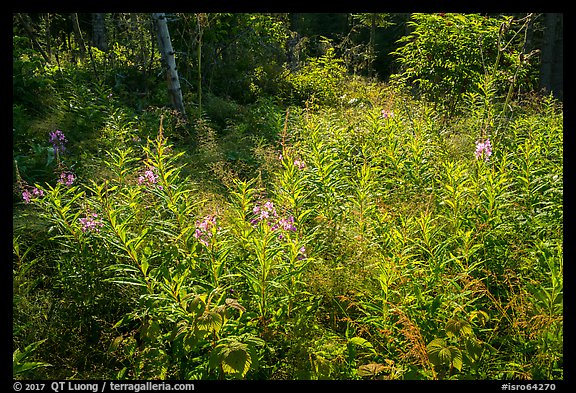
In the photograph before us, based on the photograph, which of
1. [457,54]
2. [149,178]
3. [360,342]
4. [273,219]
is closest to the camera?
[360,342]

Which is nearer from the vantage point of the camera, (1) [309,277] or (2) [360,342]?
(2) [360,342]

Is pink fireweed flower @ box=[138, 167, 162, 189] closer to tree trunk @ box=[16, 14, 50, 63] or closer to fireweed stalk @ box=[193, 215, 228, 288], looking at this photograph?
fireweed stalk @ box=[193, 215, 228, 288]

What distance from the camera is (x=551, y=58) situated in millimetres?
11742

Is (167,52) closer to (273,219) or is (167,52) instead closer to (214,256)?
(273,219)

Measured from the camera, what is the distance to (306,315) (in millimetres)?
2766

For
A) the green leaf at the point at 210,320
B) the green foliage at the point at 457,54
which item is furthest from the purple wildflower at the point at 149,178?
the green foliage at the point at 457,54

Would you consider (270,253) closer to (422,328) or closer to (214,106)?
(422,328)

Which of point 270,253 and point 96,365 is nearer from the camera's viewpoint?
point 270,253

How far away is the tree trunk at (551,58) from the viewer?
38.4ft

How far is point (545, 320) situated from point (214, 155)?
437 centimetres

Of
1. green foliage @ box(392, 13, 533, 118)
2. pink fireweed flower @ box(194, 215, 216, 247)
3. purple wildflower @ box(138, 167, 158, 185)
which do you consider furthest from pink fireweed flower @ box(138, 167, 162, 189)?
green foliage @ box(392, 13, 533, 118)

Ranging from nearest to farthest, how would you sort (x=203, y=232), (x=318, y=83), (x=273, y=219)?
(x=203, y=232) < (x=273, y=219) < (x=318, y=83)

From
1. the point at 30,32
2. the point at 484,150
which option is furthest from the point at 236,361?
the point at 30,32
